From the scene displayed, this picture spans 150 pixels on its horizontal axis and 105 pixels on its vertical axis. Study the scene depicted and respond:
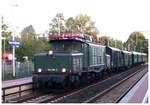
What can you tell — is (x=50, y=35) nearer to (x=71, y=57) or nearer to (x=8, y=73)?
(x=8, y=73)

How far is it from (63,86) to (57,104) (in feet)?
12.7

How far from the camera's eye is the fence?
14.3m

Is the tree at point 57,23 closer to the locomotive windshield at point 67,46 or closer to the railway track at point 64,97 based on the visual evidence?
the railway track at point 64,97

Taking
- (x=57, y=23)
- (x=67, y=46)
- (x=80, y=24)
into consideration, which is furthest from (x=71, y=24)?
(x=67, y=46)

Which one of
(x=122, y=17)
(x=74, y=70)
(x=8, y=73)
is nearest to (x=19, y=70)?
(x=8, y=73)

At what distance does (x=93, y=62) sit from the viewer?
20797mm

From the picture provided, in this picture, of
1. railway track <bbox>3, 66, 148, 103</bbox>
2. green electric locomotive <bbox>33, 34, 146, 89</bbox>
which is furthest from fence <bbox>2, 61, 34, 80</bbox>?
railway track <bbox>3, 66, 148, 103</bbox>

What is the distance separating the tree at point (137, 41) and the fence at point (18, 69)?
289 cm

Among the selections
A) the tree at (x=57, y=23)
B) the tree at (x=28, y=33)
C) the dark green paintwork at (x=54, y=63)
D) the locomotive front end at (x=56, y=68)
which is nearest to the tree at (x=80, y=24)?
the tree at (x=57, y=23)

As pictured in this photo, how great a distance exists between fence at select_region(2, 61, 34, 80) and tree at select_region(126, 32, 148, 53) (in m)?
2.89

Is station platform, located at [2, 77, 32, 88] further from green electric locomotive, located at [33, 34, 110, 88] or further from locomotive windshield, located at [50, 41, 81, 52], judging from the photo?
locomotive windshield, located at [50, 41, 81, 52]

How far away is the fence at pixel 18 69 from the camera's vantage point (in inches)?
563

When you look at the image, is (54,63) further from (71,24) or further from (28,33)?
(28,33)

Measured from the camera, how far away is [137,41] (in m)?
14.2
